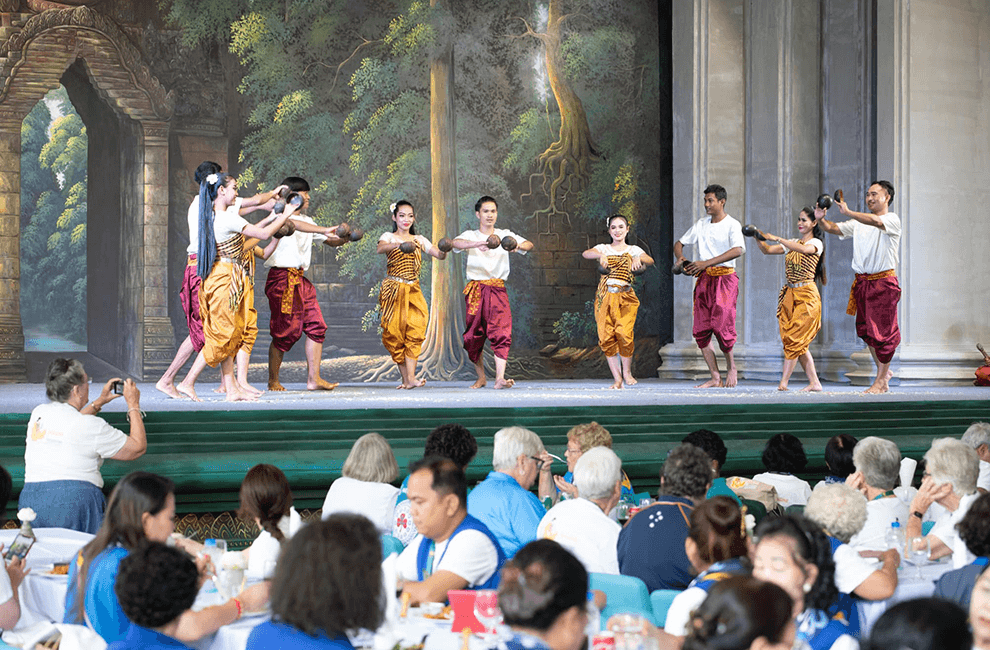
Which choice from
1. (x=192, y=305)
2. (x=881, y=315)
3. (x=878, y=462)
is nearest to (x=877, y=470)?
(x=878, y=462)

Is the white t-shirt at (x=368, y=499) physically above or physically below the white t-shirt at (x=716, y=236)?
below

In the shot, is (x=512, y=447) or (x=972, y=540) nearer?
(x=972, y=540)

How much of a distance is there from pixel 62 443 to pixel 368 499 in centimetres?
149

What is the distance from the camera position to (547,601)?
205cm

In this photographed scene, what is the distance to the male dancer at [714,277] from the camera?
9.66m

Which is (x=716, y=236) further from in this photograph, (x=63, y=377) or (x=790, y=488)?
(x=63, y=377)

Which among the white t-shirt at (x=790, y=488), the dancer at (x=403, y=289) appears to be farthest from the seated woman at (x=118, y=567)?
the dancer at (x=403, y=289)

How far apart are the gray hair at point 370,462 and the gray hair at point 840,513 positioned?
1563mm

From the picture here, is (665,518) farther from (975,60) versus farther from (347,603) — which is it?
(975,60)

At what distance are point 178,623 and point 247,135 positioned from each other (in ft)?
30.7

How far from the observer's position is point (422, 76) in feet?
39.7

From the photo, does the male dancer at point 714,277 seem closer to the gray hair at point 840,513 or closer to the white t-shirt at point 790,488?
the white t-shirt at point 790,488

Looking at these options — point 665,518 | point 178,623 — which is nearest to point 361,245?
point 665,518

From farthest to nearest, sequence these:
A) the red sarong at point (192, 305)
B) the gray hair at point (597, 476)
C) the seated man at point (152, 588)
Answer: the red sarong at point (192, 305)
the gray hair at point (597, 476)
the seated man at point (152, 588)
